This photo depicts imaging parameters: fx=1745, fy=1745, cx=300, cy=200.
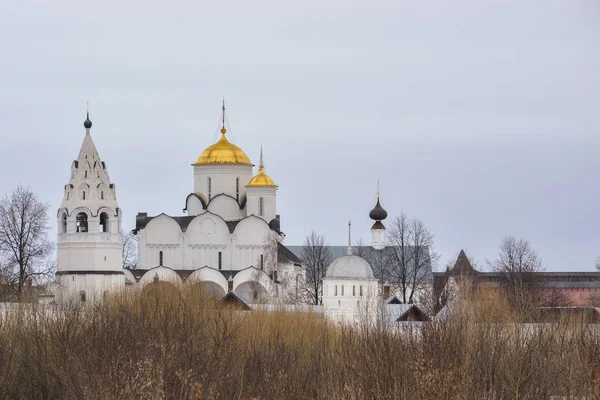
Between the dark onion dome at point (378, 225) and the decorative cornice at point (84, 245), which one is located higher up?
the dark onion dome at point (378, 225)

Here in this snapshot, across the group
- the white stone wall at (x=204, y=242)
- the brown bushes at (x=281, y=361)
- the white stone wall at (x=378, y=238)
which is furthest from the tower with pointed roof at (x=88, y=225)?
the brown bushes at (x=281, y=361)

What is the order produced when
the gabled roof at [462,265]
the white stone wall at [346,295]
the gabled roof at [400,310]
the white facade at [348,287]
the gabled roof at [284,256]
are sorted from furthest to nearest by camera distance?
the gabled roof at [284,256], the gabled roof at [462,265], the white facade at [348,287], the white stone wall at [346,295], the gabled roof at [400,310]

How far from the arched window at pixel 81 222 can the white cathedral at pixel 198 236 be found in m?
0.03

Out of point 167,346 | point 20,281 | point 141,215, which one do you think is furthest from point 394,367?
point 141,215

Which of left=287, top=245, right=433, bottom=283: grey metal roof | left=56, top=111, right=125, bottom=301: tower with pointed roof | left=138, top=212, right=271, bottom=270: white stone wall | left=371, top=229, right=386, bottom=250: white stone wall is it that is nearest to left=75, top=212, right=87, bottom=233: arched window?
left=56, top=111, right=125, bottom=301: tower with pointed roof

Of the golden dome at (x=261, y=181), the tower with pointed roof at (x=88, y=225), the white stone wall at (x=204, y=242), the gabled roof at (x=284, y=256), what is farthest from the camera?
the golden dome at (x=261, y=181)

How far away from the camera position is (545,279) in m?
63.6

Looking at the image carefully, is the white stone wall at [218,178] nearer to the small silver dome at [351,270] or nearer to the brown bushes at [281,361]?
the small silver dome at [351,270]

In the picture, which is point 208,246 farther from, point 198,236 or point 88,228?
point 88,228

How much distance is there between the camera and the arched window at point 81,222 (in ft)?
186

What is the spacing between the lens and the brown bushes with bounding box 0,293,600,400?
22.8 meters

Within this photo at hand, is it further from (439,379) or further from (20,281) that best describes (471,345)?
(20,281)

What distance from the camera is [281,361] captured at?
88.8 ft

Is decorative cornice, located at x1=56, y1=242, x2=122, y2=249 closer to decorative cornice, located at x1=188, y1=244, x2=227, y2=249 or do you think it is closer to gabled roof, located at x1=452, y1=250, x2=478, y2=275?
decorative cornice, located at x1=188, y1=244, x2=227, y2=249
